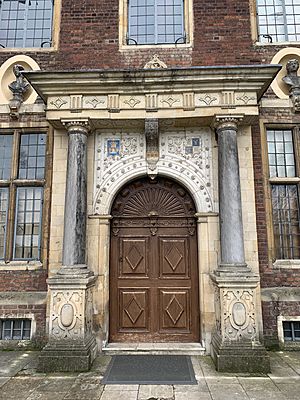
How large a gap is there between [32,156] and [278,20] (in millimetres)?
5939

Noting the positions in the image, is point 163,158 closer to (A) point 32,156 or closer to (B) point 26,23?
(A) point 32,156

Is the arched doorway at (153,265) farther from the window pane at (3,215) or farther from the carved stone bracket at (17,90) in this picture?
the carved stone bracket at (17,90)

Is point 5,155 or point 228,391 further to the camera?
point 5,155

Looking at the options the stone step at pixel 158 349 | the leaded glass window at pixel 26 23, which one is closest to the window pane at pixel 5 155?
the leaded glass window at pixel 26 23

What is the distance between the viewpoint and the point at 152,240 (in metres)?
6.34

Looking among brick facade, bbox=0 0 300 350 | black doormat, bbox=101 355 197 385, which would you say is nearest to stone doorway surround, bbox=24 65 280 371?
black doormat, bbox=101 355 197 385

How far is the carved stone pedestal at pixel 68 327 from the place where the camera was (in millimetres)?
4922

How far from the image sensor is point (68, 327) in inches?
202

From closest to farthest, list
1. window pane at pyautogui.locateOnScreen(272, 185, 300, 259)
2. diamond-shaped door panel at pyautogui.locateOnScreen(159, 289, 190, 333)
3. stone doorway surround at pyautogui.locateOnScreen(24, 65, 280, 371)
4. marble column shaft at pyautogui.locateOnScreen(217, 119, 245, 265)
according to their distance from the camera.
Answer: stone doorway surround at pyautogui.locateOnScreen(24, 65, 280, 371) → marble column shaft at pyautogui.locateOnScreen(217, 119, 245, 265) → diamond-shaped door panel at pyautogui.locateOnScreen(159, 289, 190, 333) → window pane at pyautogui.locateOnScreen(272, 185, 300, 259)

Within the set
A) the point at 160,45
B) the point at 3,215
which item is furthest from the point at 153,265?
the point at 160,45

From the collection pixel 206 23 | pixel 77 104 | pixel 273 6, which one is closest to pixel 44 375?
pixel 77 104

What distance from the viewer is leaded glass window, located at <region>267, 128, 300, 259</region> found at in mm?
6328

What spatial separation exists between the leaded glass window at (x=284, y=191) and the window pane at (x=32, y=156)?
4.53 m

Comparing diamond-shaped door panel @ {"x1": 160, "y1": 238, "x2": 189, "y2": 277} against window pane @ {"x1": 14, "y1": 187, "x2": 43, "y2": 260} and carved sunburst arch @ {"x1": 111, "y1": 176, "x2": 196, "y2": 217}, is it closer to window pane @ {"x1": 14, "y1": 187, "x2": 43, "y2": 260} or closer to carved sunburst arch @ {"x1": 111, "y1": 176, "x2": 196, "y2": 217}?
carved sunburst arch @ {"x1": 111, "y1": 176, "x2": 196, "y2": 217}
